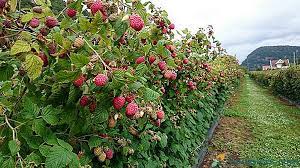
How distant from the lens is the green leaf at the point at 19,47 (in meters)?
1.36

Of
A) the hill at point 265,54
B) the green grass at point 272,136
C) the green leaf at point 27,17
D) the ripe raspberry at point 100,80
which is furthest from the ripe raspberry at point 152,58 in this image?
the hill at point 265,54

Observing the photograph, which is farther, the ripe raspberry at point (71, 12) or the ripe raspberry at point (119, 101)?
the ripe raspberry at point (71, 12)

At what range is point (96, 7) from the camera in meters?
1.53

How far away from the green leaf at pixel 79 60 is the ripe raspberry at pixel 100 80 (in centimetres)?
13

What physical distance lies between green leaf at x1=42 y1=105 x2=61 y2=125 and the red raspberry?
46 cm

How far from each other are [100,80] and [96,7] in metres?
0.42

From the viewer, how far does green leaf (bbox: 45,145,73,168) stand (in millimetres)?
1407

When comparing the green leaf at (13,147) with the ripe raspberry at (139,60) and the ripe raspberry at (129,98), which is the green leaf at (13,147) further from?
the ripe raspberry at (139,60)

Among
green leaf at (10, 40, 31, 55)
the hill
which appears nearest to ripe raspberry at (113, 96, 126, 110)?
green leaf at (10, 40, 31, 55)

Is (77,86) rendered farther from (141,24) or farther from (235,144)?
(235,144)

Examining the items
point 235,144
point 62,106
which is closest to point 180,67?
point 62,106

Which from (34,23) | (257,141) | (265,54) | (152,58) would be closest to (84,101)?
(34,23)

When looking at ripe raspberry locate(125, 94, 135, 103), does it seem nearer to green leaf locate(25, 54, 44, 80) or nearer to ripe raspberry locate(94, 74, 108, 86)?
ripe raspberry locate(94, 74, 108, 86)

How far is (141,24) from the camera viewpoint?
4.85 ft
